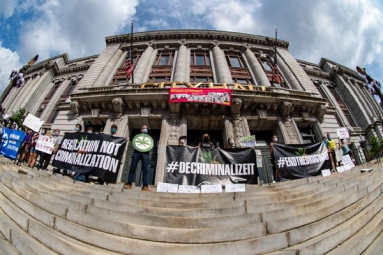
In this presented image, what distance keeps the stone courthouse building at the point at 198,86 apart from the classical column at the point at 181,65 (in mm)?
97

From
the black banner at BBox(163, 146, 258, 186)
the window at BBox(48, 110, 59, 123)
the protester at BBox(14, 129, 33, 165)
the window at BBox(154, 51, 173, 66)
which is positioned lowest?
the black banner at BBox(163, 146, 258, 186)

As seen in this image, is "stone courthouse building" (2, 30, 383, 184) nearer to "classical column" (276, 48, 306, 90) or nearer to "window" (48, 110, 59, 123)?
"classical column" (276, 48, 306, 90)

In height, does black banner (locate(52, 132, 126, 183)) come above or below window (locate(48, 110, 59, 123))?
below

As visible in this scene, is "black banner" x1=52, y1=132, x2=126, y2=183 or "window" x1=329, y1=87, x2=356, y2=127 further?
"window" x1=329, y1=87, x2=356, y2=127

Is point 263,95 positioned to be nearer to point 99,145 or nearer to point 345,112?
point 99,145

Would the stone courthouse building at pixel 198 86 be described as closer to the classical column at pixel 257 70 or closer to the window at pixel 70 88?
the classical column at pixel 257 70

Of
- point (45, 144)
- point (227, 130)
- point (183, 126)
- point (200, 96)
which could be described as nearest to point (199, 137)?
point (183, 126)

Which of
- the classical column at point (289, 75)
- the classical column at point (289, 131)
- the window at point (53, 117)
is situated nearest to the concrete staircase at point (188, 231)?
the classical column at point (289, 131)

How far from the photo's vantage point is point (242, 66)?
63.1ft

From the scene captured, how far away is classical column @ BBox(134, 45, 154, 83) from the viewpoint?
16033mm

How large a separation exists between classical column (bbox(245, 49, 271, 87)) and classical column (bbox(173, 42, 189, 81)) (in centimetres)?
677

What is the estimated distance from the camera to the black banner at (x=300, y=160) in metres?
7.30

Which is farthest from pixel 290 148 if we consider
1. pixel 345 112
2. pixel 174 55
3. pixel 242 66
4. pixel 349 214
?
pixel 345 112

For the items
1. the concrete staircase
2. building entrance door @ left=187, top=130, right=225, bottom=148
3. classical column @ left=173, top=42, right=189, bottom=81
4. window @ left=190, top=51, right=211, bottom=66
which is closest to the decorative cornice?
classical column @ left=173, top=42, right=189, bottom=81
